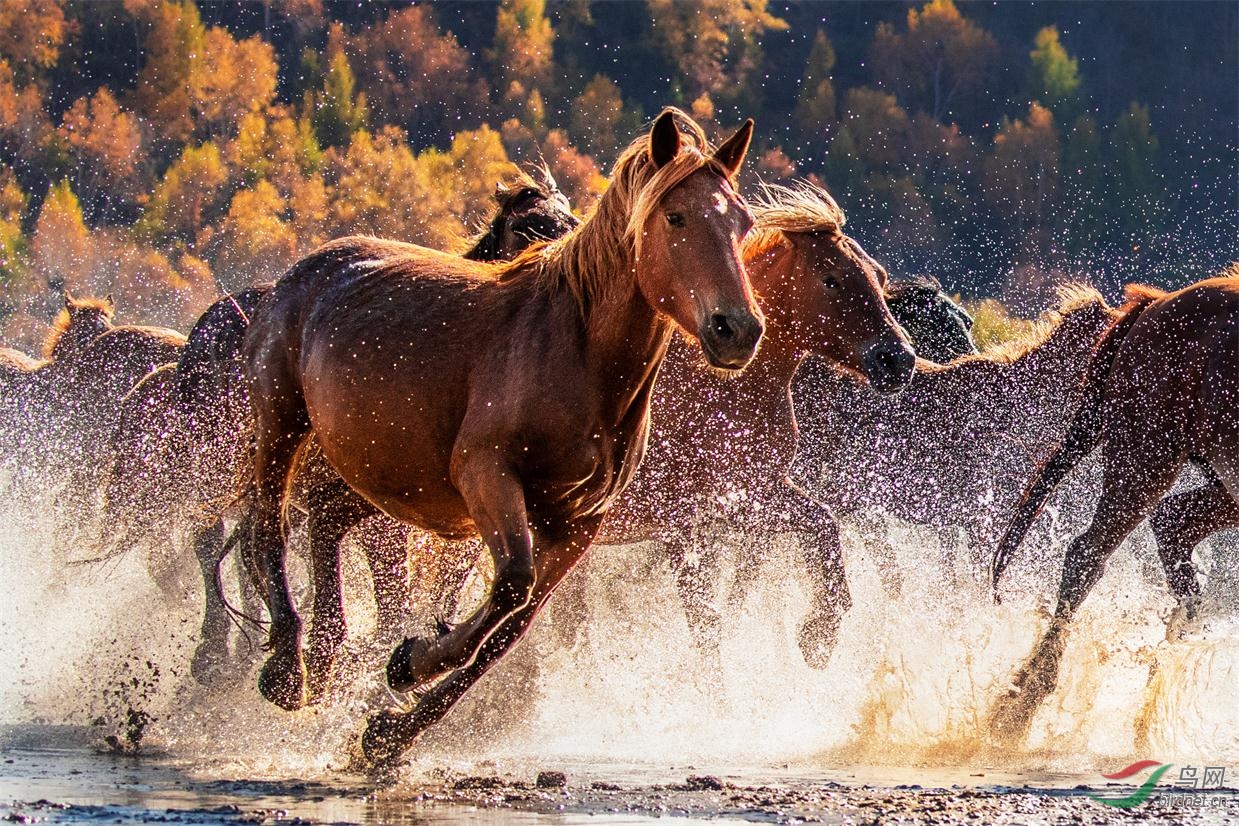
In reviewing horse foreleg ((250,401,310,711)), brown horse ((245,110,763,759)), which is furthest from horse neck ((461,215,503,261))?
horse foreleg ((250,401,310,711))

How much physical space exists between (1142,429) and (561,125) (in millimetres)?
38858

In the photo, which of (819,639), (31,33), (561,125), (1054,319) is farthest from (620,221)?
(31,33)

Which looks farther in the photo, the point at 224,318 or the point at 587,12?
the point at 587,12

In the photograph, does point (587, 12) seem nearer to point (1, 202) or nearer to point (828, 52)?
point (828, 52)

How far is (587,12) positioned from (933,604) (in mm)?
42290

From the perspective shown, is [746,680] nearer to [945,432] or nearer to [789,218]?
[789,218]

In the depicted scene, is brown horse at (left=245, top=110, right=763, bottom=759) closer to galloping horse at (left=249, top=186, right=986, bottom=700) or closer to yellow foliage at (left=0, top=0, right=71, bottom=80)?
galloping horse at (left=249, top=186, right=986, bottom=700)

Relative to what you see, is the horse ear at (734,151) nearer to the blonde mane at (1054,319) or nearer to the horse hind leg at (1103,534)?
the horse hind leg at (1103,534)

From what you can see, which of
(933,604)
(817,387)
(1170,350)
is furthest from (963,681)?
(817,387)

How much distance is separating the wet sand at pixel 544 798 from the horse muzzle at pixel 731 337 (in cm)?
124

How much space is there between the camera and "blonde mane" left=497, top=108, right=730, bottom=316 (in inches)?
216

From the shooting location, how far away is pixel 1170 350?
8227 millimetres

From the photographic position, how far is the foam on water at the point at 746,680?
708 cm

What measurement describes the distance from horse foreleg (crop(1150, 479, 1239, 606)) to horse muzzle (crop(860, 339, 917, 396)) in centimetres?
157
